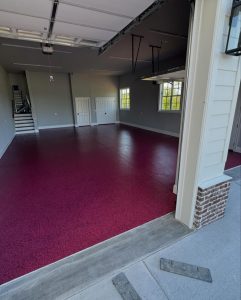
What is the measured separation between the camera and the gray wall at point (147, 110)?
7449 millimetres

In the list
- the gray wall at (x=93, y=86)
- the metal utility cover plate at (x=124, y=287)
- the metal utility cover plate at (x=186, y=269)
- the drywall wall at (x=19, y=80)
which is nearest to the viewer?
the metal utility cover plate at (x=124, y=287)

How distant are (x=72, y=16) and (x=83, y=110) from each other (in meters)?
8.35

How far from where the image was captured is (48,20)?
8.76 feet

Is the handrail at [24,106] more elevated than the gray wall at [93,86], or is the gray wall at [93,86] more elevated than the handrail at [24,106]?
the gray wall at [93,86]

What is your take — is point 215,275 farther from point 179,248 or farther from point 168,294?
point 168,294

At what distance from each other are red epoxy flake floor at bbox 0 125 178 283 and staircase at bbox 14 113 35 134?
4.23m

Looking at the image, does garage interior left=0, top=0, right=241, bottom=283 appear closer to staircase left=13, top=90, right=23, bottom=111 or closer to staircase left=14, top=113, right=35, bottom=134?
staircase left=14, top=113, right=35, bottom=134

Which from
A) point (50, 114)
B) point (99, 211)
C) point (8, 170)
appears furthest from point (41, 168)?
point (50, 114)

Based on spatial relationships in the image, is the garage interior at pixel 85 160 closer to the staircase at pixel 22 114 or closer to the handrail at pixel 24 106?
the staircase at pixel 22 114

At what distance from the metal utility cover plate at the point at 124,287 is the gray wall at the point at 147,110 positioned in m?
6.39

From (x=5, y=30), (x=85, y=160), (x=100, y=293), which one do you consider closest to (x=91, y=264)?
(x=100, y=293)

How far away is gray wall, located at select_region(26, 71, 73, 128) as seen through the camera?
936 cm

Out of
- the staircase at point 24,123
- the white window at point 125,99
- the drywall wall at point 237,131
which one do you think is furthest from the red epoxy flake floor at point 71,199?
the white window at point 125,99

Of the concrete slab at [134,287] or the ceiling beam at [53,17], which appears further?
the ceiling beam at [53,17]
